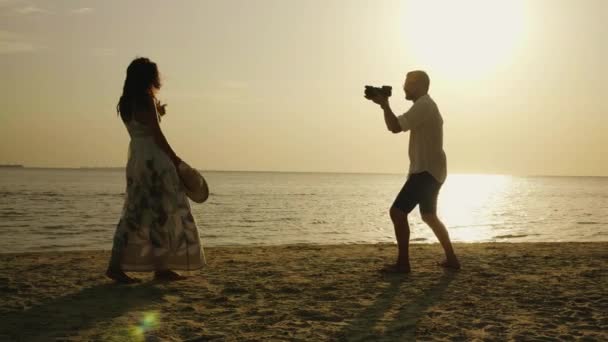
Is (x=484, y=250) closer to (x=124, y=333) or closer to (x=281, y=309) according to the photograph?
(x=281, y=309)

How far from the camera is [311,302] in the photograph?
16.4 feet

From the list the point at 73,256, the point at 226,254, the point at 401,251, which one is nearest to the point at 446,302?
the point at 401,251

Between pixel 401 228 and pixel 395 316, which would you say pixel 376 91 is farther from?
pixel 395 316

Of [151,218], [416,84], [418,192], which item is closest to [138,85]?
[151,218]

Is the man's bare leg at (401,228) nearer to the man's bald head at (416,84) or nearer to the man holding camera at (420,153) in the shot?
the man holding camera at (420,153)

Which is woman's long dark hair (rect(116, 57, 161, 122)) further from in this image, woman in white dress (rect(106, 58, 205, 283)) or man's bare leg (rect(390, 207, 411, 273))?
man's bare leg (rect(390, 207, 411, 273))

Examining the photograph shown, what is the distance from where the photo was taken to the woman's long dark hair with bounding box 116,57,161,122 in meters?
5.38

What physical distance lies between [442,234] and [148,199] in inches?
130

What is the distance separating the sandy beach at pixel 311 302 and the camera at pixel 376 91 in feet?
6.58

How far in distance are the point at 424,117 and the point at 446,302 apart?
2096 millimetres

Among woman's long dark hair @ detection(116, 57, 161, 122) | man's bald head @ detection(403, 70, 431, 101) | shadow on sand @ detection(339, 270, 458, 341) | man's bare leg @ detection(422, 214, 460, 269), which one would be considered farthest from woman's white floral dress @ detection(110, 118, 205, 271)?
man's bald head @ detection(403, 70, 431, 101)

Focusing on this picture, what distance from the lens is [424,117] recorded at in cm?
608

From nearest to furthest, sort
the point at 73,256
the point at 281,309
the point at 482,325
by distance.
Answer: the point at 482,325
the point at 281,309
the point at 73,256

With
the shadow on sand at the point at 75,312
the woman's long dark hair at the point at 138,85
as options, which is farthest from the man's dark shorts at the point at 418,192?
the woman's long dark hair at the point at 138,85
